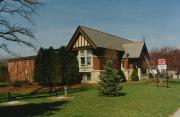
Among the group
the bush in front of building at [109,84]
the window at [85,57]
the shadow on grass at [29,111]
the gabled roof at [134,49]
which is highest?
the gabled roof at [134,49]

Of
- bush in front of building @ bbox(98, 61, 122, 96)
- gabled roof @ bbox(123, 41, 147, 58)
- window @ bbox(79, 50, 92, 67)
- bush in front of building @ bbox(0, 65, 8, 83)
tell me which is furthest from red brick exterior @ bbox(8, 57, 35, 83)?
bush in front of building @ bbox(98, 61, 122, 96)

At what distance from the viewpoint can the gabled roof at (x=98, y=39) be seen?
4778 centimetres

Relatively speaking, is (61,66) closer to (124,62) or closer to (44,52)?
(44,52)

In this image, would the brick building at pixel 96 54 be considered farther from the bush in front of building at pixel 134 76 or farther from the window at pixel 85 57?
the bush in front of building at pixel 134 76

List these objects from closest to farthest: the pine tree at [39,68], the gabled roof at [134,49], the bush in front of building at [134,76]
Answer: the pine tree at [39,68] < the bush in front of building at [134,76] < the gabled roof at [134,49]

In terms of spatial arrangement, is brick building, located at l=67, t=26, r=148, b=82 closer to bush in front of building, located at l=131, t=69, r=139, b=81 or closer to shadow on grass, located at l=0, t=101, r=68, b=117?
bush in front of building, located at l=131, t=69, r=139, b=81

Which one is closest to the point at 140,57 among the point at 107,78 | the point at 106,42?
the point at 106,42

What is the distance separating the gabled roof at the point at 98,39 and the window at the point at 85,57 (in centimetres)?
187

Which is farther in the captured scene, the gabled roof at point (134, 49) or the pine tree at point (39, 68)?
the gabled roof at point (134, 49)

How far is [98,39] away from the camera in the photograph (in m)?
50.1

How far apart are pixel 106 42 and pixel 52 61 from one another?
27.5 feet

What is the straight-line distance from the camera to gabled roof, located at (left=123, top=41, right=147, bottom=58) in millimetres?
54862

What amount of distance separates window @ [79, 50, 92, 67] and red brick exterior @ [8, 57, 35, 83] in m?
9.00

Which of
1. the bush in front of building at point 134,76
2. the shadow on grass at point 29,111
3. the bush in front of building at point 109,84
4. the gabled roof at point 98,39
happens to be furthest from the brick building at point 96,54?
the shadow on grass at point 29,111
